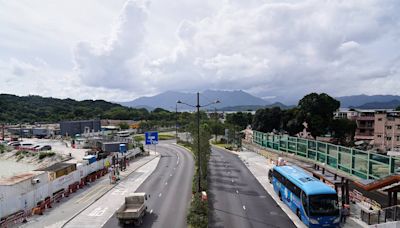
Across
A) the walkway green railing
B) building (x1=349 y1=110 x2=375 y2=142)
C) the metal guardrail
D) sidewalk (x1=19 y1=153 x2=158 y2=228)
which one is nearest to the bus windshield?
the metal guardrail

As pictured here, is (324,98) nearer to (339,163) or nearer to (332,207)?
(339,163)

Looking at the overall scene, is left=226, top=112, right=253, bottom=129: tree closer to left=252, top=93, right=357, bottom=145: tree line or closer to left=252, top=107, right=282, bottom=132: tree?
left=252, top=107, right=282, bottom=132: tree

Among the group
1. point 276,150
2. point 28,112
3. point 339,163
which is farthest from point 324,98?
point 28,112

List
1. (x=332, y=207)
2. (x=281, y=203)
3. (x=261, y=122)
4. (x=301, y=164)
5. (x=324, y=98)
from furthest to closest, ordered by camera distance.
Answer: (x=261, y=122)
(x=324, y=98)
(x=301, y=164)
(x=281, y=203)
(x=332, y=207)

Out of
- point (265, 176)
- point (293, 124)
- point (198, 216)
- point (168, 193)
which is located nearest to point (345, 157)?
point (265, 176)

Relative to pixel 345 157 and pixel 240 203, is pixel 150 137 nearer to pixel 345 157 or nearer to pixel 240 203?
pixel 240 203

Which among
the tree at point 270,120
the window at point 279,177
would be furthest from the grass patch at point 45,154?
the window at point 279,177

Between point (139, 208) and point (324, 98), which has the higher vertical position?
point (324, 98)
